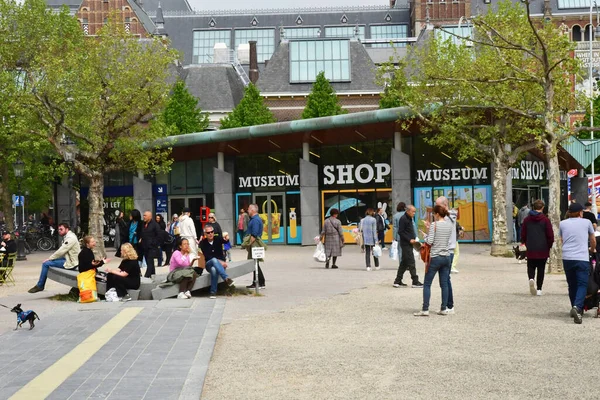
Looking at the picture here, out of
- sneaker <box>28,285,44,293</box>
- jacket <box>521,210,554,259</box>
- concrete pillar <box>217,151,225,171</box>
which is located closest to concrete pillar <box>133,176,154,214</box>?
concrete pillar <box>217,151,225,171</box>

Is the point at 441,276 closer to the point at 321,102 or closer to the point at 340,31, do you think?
the point at 321,102

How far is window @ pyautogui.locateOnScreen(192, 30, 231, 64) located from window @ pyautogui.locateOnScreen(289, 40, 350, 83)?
36.6 meters

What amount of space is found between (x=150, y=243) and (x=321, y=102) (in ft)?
124

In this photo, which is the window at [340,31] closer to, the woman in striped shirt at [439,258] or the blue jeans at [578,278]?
the woman in striped shirt at [439,258]

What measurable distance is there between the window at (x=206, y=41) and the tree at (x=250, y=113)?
43.6 meters

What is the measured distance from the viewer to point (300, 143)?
149 ft

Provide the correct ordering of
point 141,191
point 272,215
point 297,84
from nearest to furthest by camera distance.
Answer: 1. point 272,215
2. point 141,191
3. point 297,84

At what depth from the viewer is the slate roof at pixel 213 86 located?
74062 millimetres

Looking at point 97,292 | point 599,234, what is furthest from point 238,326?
point 599,234

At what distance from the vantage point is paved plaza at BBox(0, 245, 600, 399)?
8906mm

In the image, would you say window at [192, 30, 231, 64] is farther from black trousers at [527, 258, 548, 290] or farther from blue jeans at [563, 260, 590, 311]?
blue jeans at [563, 260, 590, 311]

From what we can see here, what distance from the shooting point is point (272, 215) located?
152 ft

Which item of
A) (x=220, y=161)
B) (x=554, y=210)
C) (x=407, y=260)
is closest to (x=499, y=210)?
(x=554, y=210)

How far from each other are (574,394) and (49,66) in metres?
30.8
